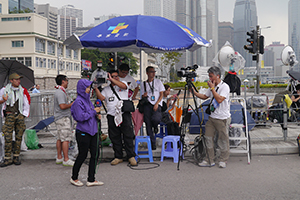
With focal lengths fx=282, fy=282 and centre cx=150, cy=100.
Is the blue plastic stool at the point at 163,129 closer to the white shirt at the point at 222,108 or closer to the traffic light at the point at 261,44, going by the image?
the white shirt at the point at 222,108

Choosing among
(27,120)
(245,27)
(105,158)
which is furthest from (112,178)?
(245,27)

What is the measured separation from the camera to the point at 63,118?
5.98 meters

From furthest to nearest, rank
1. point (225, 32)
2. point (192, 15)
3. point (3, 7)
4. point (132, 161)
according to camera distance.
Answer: point (225, 32) < point (192, 15) < point (3, 7) < point (132, 161)

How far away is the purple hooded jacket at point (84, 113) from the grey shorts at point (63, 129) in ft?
4.79

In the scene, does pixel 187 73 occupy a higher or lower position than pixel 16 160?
higher

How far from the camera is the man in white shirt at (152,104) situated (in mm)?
6465

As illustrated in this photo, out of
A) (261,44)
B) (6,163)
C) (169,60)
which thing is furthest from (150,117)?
(169,60)

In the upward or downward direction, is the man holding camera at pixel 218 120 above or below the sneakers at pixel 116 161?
above

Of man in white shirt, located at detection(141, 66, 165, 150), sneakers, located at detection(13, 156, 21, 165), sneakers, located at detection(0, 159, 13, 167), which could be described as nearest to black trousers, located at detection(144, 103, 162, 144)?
man in white shirt, located at detection(141, 66, 165, 150)

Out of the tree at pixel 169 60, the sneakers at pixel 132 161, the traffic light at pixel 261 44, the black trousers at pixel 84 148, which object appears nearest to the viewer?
the black trousers at pixel 84 148

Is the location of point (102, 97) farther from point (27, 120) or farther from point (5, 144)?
point (27, 120)

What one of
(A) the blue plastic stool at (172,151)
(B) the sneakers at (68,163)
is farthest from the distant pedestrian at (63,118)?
(A) the blue plastic stool at (172,151)

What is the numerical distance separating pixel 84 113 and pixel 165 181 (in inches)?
71.1

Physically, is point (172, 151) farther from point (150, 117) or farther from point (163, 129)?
point (163, 129)
